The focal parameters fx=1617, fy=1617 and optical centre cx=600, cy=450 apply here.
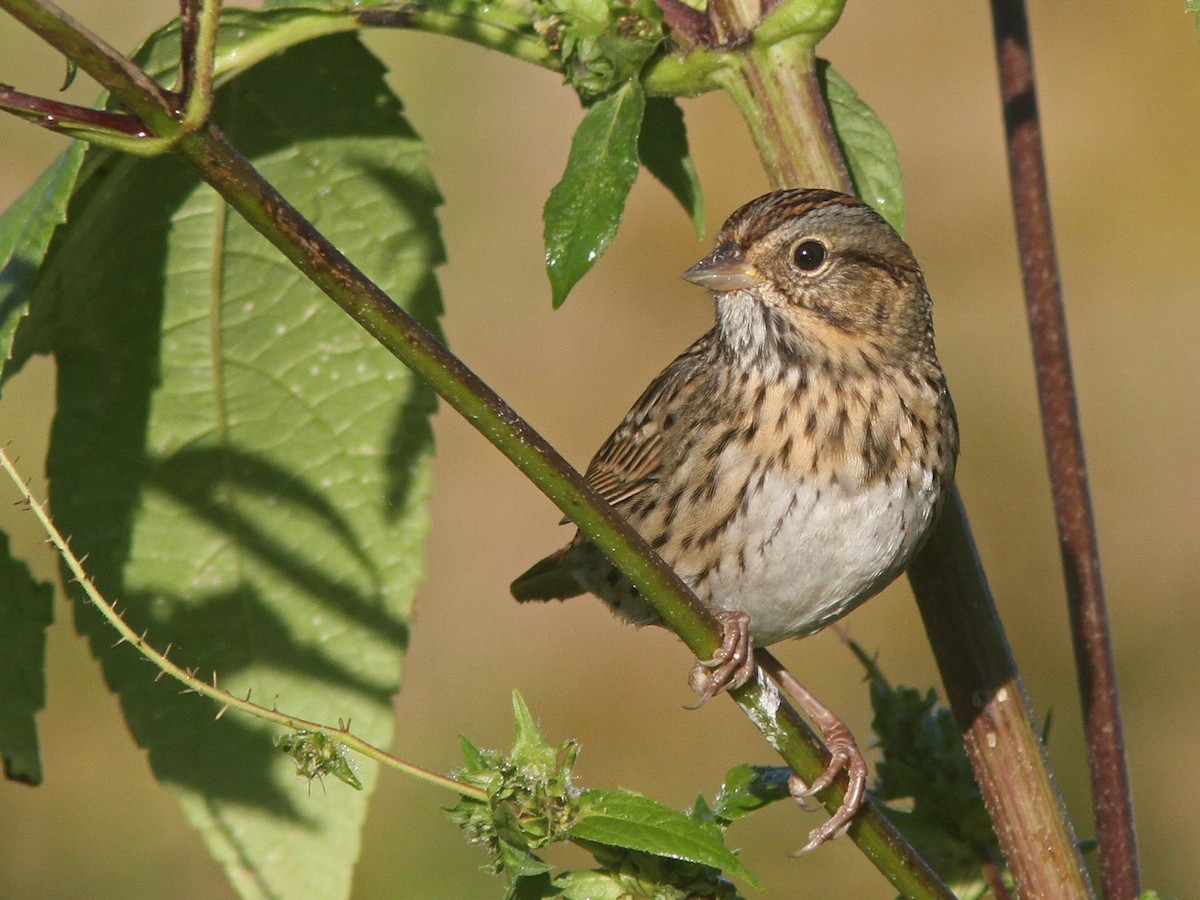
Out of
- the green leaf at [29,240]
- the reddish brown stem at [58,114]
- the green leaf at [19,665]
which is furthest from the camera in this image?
the green leaf at [19,665]

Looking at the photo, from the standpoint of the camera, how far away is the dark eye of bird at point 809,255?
2.78 metres

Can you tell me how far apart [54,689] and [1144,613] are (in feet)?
13.7

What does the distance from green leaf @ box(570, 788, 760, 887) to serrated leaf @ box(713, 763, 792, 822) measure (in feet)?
0.25

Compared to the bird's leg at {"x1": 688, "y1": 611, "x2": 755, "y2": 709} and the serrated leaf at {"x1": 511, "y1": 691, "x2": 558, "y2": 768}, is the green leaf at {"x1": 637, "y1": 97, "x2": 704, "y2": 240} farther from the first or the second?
the serrated leaf at {"x1": 511, "y1": 691, "x2": 558, "y2": 768}

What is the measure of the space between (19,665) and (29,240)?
1.53 ft

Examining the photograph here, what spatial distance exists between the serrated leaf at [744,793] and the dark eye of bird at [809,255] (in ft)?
4.46

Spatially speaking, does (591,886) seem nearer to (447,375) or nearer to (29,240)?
(447,375)

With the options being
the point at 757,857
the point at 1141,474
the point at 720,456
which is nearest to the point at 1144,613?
the point at 1141,474

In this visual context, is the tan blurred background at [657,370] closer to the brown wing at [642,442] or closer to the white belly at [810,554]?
the brown wing at [642,442]

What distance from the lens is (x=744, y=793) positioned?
150cm

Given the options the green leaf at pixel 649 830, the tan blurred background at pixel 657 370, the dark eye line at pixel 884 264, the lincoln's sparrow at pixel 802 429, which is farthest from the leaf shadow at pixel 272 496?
the tan blurred background at pixel 657 370

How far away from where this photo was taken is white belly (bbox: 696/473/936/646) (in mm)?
2584

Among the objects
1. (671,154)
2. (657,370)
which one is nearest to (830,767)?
(671,154)

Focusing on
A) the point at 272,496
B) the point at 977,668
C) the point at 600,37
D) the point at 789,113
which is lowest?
the point at 977,668
